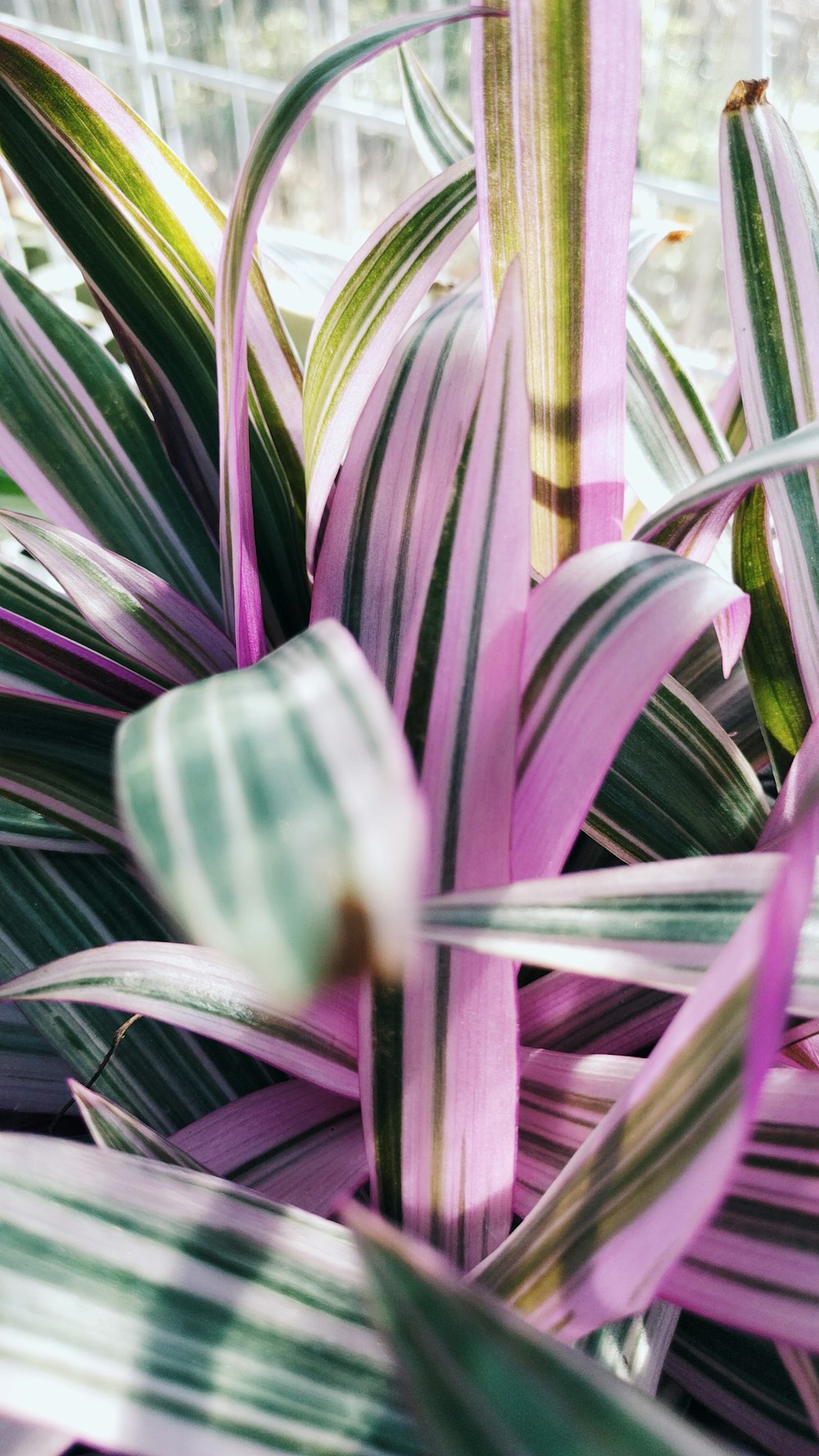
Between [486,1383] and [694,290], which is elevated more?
[694,290]

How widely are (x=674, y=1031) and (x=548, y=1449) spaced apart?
69 millimetres

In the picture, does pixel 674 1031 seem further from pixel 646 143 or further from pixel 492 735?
pixel 646 143

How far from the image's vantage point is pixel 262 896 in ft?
0.38

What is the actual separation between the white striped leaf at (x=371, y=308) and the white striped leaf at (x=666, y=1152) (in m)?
0.20

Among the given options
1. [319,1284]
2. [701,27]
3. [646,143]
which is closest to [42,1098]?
[319,1284]

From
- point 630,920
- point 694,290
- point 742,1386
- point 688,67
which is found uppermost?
point 688,67

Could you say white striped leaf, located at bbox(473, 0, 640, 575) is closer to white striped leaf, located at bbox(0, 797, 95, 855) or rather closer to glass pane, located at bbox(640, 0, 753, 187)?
white striped leaf, located at bbox(0, 797, 95, 855)

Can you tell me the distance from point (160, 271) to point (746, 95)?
0.20 meters

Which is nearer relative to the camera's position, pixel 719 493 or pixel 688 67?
pixel 719 493

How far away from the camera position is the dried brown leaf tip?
0.33 m

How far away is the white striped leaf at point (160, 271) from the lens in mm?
310

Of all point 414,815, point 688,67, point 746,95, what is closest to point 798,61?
point 688,67

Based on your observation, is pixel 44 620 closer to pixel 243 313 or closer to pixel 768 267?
pixel 243 313

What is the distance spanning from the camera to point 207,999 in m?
0.26
